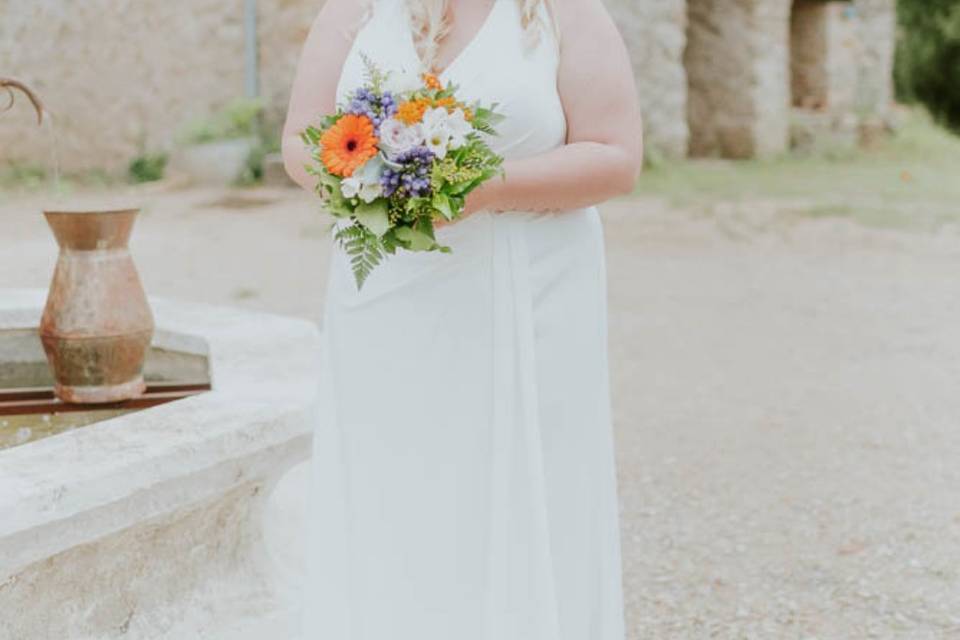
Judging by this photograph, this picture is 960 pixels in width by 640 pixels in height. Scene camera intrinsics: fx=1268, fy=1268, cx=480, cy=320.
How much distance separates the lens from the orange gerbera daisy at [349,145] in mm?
2043

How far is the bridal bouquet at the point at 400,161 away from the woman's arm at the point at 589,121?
179 mm

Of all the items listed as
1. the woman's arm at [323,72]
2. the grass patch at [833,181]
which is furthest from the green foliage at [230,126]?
the woman's arm at [323,72]

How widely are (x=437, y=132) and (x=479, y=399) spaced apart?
1.80ft

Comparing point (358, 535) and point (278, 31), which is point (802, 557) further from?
point (278, 31)

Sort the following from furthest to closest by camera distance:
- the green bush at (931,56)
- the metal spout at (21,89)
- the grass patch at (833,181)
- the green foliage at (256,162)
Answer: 1. the green bush at (931,56)
2. the green foliage at (256,162)
3. the grass patch at (833,181)
4. the metal spout at (21,89)

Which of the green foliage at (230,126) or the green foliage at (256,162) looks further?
the green foliage at (230,126)

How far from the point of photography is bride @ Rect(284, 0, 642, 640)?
7.53ft

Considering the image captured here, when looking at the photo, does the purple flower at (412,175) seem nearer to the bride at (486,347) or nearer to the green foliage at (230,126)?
the bride at (486,347)

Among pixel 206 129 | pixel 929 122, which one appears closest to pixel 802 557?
pixel 206 129

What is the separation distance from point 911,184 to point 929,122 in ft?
31.2

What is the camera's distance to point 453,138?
6.74 ft

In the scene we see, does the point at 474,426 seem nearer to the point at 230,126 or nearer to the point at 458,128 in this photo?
the point at 458,128

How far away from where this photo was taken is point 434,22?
2318mm

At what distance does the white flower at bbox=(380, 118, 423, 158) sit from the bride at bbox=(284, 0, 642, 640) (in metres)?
0.25
